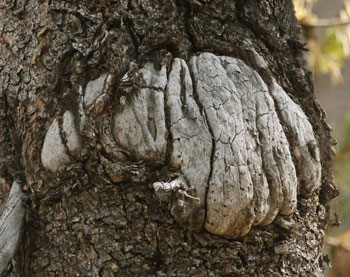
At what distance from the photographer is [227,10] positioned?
122 centimetres

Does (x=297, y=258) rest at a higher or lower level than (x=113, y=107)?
lower

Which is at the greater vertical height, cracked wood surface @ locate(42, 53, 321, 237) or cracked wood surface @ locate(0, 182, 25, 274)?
cracked wood surface @ locate(42, 53, 321, 237)

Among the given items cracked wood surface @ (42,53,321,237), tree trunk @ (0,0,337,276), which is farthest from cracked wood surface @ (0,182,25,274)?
cracked wood surface @ (42,53,321,237)

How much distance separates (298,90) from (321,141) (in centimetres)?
15

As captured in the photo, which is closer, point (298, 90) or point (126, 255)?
point (126, 255)

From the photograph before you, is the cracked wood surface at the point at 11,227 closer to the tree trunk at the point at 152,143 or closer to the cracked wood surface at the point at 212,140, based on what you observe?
the tree trunk at the point at 152,143

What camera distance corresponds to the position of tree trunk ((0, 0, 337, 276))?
→ 1091 mm

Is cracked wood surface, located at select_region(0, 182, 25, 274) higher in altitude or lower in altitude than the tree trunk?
lower

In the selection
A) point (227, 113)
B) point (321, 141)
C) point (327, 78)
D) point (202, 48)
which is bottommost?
point (327, 78)

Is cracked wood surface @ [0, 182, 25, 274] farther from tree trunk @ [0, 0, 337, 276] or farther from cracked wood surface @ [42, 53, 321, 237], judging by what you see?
cracked wood surface @ [42, 53, 321, 237]

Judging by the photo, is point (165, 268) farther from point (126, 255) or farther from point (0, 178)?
point (0, 178)

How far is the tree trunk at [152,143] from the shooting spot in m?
1.09

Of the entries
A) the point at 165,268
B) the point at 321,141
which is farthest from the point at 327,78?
the point at 165,268

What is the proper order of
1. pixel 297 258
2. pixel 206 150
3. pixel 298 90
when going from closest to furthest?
pixel 206 150 < pixel 297 258 < pixel 298 90
